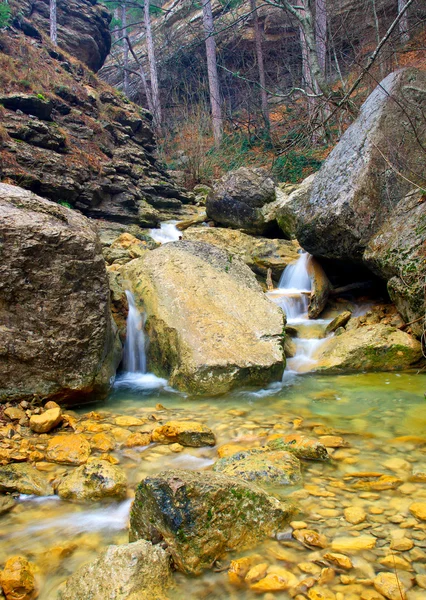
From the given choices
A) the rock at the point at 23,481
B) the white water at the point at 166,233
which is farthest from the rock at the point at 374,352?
the white water at the point at 166,233

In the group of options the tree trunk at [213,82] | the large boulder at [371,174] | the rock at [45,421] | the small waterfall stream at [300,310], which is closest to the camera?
the rock at [45,421]

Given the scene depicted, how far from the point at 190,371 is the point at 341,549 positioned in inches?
107

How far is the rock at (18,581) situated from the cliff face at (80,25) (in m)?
21.2

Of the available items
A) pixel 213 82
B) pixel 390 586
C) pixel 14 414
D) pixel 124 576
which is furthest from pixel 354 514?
pixel 213 82

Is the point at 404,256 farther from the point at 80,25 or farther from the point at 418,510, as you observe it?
the point at 80,25

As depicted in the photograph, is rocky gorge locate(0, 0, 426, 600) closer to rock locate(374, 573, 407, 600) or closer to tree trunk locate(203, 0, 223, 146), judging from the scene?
rock locate(374, 573, 407, 600)

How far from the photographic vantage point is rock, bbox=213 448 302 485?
2311mm

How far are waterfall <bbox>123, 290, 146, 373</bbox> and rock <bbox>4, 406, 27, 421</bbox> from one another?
1843 millimetres

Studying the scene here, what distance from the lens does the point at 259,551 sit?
1.73 m

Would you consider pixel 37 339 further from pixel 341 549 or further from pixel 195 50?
pixel 195 50

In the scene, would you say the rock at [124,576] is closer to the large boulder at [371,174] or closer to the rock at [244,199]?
the large boulder at [371,174]

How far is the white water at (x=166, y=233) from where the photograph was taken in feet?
35.4

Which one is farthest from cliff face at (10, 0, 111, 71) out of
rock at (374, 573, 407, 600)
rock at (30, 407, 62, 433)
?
rock at (374, 573, 407, 600)

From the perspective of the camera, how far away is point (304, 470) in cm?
247
